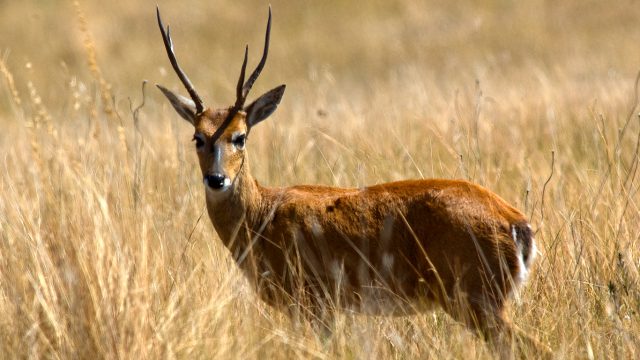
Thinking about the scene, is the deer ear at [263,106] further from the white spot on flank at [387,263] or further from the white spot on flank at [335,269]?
the white spot on flank at [387,263]

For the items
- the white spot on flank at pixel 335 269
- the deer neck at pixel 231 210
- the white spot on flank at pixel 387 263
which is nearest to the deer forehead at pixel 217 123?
the deer neck at pixel 231 210

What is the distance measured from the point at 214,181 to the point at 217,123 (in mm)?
444

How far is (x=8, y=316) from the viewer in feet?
13.7

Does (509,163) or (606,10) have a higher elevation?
(606,10)

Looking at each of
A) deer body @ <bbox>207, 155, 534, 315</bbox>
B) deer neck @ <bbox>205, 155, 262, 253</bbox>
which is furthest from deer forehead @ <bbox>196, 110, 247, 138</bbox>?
deer body @ <bbox>207, 155, 534, 315</bbox>

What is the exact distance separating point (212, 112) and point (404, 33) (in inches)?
774

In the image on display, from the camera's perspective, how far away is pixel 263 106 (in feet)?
19.3

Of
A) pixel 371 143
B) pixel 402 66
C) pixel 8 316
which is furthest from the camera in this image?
pixel 402 66

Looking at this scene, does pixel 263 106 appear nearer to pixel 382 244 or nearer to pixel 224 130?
pixel 224 130

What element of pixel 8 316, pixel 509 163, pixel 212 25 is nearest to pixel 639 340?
pixel 8 316

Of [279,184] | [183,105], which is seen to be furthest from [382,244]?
[279,184]

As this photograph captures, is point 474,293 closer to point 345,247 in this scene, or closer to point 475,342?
point 475,342

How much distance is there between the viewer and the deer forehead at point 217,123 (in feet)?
18.1

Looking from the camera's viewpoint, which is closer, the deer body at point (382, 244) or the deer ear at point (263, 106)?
the deer body at point (382, 244)
